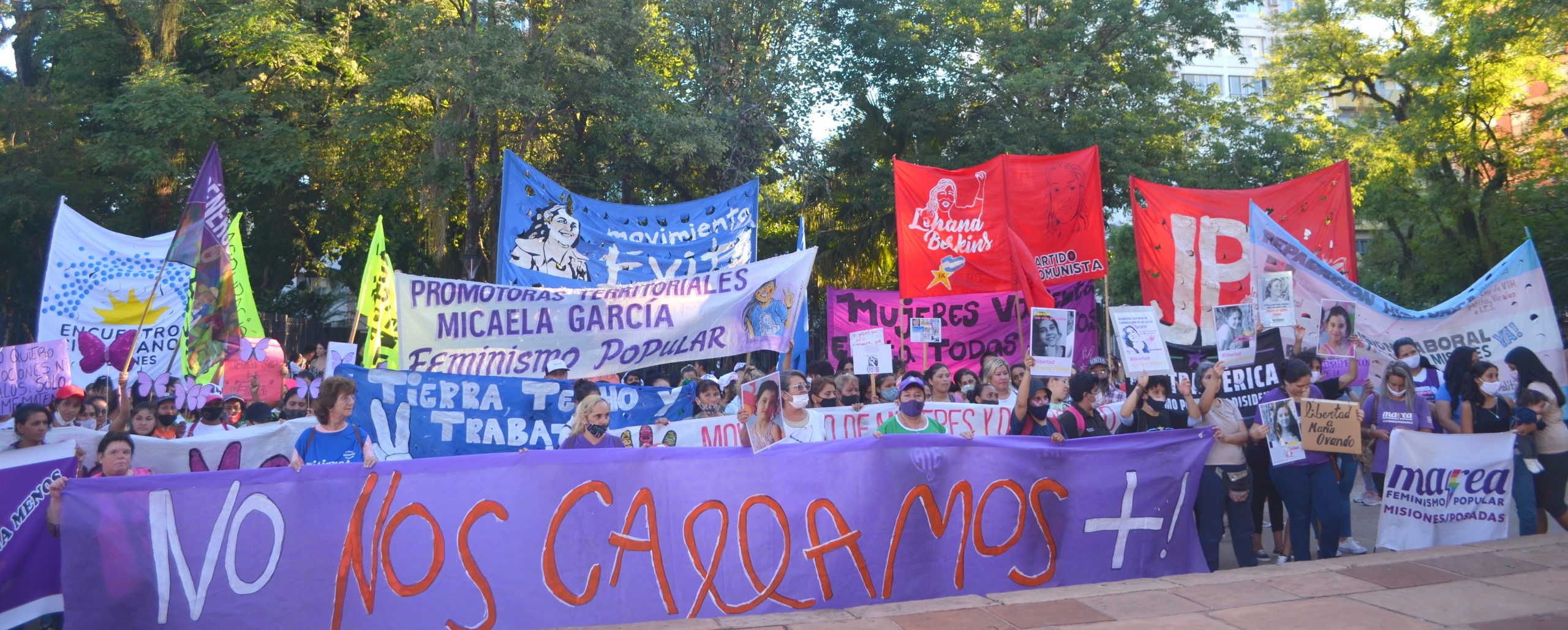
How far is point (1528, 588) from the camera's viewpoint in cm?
595

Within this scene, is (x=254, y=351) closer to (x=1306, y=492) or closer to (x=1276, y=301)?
(x=1276, y=301)

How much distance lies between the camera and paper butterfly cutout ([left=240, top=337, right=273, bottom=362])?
33.3 ft

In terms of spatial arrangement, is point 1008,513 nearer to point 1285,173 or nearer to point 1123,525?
point 1123,525

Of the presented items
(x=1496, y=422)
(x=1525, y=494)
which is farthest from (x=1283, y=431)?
(x=1525, y=494)

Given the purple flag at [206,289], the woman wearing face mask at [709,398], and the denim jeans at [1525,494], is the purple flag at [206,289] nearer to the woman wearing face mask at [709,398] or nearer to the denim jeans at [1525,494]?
the woman wearing face mask at [709,398]

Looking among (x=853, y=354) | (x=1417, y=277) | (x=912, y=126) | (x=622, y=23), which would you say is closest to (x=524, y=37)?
(x=622, y=23)

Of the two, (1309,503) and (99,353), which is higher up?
(99,353)

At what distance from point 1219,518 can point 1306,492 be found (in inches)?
23.5

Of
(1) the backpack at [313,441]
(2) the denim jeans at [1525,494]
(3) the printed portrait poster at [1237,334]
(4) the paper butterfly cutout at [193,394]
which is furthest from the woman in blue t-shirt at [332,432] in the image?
(2) the denim jeans at [1525,494]

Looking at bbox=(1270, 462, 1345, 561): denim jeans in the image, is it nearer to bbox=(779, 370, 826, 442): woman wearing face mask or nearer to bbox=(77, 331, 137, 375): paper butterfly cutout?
bbox=(779, 370, 826, 442): woman wearing face mask

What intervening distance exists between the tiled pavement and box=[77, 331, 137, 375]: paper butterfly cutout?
8685 millimetres

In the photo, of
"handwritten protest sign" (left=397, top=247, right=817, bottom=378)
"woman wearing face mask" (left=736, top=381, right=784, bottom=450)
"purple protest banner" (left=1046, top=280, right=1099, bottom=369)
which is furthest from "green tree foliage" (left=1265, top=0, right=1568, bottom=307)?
"woman wearing face mask" (left=736, top=381, right=784, bottom=450)

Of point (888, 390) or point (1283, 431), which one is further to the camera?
point (888, 390)

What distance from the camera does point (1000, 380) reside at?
816cm
